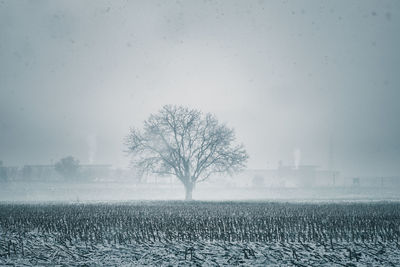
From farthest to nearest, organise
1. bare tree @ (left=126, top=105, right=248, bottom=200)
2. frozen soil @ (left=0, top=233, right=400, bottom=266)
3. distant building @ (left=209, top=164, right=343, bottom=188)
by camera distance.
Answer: distant building @ (left=209, top=164, right=343, bottom=188) → bare tree @ (left=126, top=105, right=248, bottom=200) → frozen soil @ (left=0, top=233, right=400, bottom=266)

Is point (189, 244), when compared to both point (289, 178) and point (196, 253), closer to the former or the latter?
point (196, 253)

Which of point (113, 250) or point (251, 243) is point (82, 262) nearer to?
point (113, 250)

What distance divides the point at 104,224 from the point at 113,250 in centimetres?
493

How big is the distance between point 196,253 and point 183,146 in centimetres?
3187

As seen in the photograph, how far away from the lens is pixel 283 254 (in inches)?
562

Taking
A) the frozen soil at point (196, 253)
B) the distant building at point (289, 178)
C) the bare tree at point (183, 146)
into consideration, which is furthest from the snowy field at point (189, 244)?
the distant building at point (289, 178)

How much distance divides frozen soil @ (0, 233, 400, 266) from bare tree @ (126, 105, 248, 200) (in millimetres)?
29814

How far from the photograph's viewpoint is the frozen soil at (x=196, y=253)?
13359mm

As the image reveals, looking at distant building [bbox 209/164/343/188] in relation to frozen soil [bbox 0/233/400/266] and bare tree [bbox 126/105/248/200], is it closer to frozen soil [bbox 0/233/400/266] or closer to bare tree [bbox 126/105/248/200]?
bare tree [bbox 126/105/248/200]

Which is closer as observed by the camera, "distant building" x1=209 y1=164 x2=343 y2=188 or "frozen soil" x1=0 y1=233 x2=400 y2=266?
"frozen soil" x1=0 y1=233 x2=400 y2=266

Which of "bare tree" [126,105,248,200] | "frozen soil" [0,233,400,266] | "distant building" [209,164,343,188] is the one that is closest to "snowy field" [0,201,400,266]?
"frozen soil" [0,233,400,266]

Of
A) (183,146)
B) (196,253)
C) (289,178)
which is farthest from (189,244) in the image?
(289,178)

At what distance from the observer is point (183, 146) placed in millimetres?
45969

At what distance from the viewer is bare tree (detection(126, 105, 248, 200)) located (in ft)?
150
